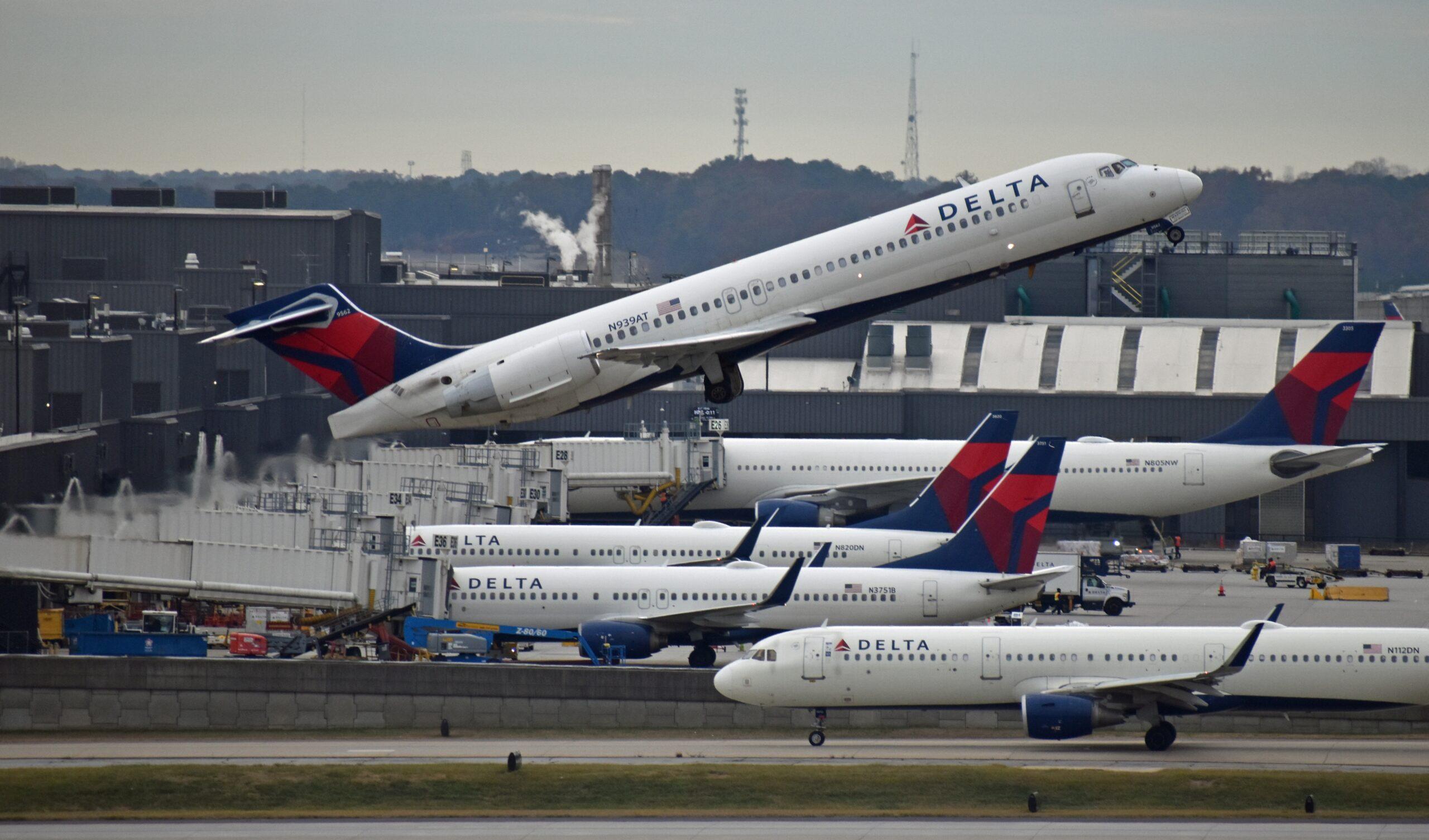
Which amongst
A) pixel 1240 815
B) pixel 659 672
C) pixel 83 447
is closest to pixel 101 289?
pixel 83 447

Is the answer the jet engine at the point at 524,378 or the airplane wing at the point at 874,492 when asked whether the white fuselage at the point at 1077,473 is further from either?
the jet engine at the point at 524,378

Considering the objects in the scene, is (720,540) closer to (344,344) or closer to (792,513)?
(344,344)

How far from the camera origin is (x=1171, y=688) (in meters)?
54.6

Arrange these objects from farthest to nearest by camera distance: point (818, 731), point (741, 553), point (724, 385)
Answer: point (741, 553), point (724, 385), point (818, 731)

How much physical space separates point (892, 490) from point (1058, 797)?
52078 mm

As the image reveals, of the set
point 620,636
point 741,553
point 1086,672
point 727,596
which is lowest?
point 1086,672

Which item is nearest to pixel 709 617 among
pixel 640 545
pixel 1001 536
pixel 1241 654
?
pixel 640 545

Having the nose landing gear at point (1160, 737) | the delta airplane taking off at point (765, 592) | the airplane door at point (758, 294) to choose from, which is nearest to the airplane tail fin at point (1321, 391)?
the delta airplane taking off at point (765, 592)

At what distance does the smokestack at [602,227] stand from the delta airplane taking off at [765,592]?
103 m

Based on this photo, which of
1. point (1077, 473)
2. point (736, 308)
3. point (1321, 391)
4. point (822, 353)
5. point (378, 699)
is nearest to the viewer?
point (736, 308)

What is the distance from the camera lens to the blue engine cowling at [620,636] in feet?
207

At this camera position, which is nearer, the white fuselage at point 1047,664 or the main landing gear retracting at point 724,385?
the white fuselage at point 1047,664

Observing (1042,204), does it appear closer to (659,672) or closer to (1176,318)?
(659,672)

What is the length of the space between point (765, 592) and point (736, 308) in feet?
40.9
